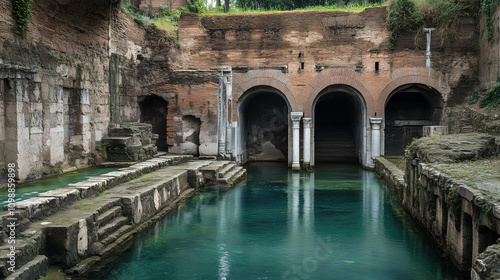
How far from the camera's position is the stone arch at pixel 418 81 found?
1656 centimetres

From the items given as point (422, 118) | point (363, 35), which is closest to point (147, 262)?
point (363, 35)

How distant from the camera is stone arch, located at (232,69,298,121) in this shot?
667 inches

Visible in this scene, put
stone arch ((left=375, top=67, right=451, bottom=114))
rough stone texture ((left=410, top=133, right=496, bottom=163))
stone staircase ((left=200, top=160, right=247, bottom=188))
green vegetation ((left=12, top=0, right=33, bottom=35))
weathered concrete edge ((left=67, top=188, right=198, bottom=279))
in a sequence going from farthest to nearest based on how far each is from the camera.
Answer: stone arch ((left=375, top=67, right=451, bottom=114)) < stone staircase ((left=200, top=160, right=247, bottom=188)) < green vegetation ((left=12, top=0, right=33, bottom=35)) < rough stone texture ((left=410, top=133, right=496, bottom=163)) < weathered concrete edge ((left=67, top=188, right=198, bottom=279))

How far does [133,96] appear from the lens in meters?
15.6

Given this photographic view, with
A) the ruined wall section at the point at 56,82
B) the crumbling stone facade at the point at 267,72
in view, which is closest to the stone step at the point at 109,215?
the ruined wall section at the point at 56,82

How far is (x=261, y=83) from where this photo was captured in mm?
17047

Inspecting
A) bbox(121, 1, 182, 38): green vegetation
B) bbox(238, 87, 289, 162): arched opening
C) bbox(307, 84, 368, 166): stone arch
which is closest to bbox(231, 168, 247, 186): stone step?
bbox(307, 84, 368, 166): stone arch

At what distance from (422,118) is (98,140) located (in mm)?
13240

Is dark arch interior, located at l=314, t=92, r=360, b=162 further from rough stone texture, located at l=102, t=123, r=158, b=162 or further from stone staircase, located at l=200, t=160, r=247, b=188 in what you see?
rough stone texture, located at l=102, t=123, r=158, b=162

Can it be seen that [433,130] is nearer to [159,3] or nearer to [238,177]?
[238,177]

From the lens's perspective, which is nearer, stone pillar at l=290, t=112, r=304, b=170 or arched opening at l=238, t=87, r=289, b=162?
stone pillar at l=290, t=112, r=304, b=170

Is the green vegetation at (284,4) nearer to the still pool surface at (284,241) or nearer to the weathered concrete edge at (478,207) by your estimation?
the still pool surface at (284,241)

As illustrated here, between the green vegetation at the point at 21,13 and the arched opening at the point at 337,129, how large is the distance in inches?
495

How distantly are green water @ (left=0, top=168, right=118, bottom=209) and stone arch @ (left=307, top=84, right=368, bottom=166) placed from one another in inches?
391
